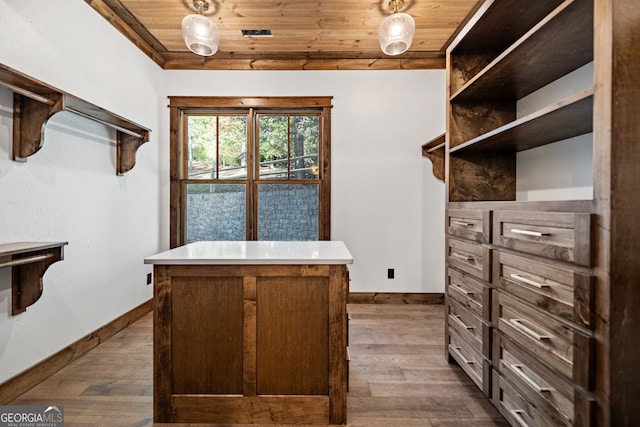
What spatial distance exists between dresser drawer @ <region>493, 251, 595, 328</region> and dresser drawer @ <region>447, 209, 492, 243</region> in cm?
16

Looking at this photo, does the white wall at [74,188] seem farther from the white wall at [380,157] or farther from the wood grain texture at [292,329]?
the wood grain texture at [292,329]

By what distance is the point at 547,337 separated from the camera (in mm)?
1267

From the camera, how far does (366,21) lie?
9.53 ft

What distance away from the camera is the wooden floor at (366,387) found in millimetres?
1712

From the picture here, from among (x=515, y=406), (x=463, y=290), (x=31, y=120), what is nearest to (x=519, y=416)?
(x=515, y=406)

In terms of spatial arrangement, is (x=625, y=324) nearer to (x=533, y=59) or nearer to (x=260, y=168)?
(x=533, y=59)

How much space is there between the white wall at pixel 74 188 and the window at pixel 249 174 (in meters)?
0.48

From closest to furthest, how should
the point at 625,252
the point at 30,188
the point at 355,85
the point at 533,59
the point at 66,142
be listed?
1. the point at 625,252
2. the point at 533,59
3. the point at 30,188
4. the point at 66,142
5. the point at 355,85

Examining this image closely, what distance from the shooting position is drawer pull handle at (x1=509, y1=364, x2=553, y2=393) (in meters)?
1.29

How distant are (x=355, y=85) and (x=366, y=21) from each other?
748 millimetres

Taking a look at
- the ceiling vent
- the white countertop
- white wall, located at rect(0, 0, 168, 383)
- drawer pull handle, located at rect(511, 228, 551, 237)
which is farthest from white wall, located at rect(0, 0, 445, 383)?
drawer pull handle, located at rect(511, 228, 551, 237)

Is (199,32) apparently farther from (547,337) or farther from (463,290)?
(547,337)

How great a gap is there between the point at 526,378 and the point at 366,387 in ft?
3.01

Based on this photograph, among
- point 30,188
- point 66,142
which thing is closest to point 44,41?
point 66,142
